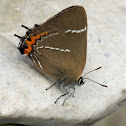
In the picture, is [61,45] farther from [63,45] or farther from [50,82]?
[50,82]

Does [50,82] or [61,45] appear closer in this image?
[61,45]

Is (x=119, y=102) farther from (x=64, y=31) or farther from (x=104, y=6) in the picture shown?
(x=104, y=6)

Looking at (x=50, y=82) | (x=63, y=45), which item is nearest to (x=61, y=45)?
(x=63, y=45)

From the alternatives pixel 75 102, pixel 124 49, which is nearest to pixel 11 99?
pixel 75 102
